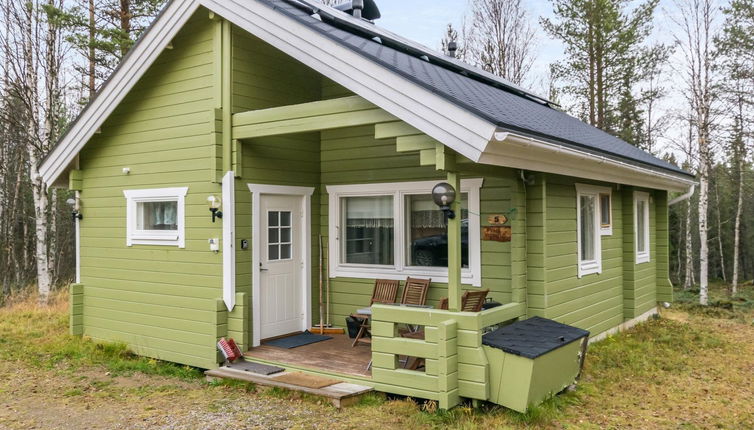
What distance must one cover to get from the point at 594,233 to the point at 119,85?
6.40 meters

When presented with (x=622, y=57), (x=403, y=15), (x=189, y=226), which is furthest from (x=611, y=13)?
(x=189, y=226)

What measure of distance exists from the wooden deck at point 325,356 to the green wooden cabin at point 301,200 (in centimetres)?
19

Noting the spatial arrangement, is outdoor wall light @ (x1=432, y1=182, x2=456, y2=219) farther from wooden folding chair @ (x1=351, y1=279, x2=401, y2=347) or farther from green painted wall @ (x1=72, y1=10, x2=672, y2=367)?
wooden folding chair @ (x1=351, y1=279, x2=401, y2=347)

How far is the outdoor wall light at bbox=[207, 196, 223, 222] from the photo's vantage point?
589 centimetres

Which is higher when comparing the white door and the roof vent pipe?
the roof vent pipe

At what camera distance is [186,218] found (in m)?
6.37

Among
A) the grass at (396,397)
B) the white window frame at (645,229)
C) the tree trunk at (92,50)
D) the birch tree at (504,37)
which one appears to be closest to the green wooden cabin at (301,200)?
the grass at (396,397)

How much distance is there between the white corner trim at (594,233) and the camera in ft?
21.6

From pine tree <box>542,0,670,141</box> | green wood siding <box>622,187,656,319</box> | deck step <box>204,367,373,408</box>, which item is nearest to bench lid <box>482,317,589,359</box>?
deck step <box>204,367,373,408</box>

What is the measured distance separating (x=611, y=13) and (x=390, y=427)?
14.0 meters

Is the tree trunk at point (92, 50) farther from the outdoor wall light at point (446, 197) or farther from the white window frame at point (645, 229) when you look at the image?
the white window frame at point (645, 229)

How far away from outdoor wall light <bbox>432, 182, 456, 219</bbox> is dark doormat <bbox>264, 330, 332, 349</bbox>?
2.70 m

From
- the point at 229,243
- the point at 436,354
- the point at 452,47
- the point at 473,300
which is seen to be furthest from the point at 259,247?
the point at 452,47

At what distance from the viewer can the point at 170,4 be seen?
20.1 ft
